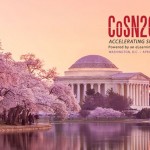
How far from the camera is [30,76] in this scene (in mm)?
52344

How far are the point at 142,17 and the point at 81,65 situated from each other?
92.2 m

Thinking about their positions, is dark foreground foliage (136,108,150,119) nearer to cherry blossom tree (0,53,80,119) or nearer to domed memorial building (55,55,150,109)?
domed memorial building (55,55,150,109)

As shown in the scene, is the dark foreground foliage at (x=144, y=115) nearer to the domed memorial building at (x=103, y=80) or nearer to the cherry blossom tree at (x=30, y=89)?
the domed memorial building at (x=103, y=80)

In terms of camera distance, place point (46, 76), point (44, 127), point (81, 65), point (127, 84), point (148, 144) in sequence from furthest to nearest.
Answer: point (81, 65), point (127, 84), point (46, 76), point (44, 127), point (148, 144)

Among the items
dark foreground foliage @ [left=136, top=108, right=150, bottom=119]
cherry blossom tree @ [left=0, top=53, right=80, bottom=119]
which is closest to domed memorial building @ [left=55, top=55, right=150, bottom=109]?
dark foreground foliage @ [left=136, top=108, right=150, bottom=119]

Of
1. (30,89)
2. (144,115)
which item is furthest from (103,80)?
(30,89)

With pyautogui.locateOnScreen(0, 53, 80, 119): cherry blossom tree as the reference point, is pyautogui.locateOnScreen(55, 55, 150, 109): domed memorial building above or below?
above

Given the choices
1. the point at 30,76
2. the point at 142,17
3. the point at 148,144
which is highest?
the point at 142,17

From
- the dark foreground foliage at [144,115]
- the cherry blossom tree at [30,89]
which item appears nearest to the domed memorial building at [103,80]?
the dark foreground foliage at [144,115]

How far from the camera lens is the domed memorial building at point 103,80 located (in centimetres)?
13200

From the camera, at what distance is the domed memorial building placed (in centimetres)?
13200

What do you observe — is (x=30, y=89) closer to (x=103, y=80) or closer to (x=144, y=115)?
(x=144, y=115)

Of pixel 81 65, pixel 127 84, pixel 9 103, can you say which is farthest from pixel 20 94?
pixel 81 65

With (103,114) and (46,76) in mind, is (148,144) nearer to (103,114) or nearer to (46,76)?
(46,76)
